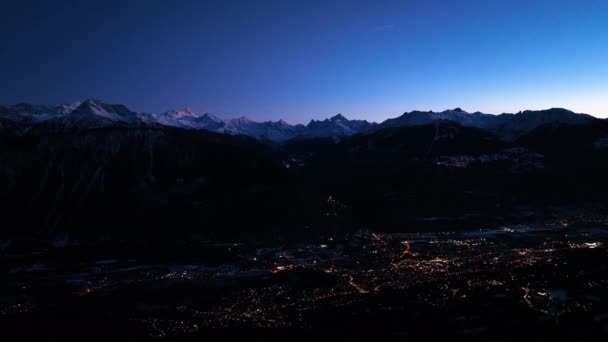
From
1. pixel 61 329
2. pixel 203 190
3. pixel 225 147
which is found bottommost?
pixel 61 329

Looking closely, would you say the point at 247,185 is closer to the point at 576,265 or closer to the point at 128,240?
the point at 128,240

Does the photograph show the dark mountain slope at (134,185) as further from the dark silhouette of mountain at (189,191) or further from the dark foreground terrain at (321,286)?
the dark foreground terrain at (321,286)

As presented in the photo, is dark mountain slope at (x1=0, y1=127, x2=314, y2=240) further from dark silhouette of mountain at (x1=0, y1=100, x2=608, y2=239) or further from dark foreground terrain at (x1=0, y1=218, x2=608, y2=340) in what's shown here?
dark foreground terrain at (x1=0, y1=218, x2=608, y2=340)

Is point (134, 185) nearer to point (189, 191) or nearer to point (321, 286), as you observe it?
point (189, 191)

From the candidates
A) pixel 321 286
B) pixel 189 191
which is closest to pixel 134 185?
pixel 189 191

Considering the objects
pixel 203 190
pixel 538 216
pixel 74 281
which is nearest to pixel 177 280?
pixel 74 281

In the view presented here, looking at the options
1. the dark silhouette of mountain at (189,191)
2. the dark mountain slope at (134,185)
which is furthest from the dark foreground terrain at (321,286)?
the dark silhouette of mountain at (189,191)

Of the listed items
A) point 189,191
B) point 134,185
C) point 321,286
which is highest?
point 134,185

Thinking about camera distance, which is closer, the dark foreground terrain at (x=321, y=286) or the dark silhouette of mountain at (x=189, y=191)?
the dark foreground terrain at (x=321, y=286)

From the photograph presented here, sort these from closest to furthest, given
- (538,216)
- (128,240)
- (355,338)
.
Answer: (355,338), (128,240), (538,216)
